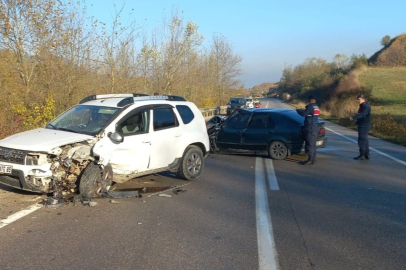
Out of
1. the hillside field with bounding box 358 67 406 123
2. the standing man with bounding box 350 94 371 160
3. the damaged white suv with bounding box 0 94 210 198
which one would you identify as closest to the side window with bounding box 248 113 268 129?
the standing man with bounding box 350 94 371 160

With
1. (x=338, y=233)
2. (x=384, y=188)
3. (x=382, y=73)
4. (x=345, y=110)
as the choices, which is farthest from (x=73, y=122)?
(x=382, y=73)

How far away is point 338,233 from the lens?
5445 millimetres

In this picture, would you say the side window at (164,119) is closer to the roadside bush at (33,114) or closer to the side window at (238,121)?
the side window at (238,121)

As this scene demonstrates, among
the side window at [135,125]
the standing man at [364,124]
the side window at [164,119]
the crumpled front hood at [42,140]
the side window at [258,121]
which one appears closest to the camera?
the crumpled front hood at [42,140]

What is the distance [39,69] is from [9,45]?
1.29 metres

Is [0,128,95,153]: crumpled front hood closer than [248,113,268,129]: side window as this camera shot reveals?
Yes

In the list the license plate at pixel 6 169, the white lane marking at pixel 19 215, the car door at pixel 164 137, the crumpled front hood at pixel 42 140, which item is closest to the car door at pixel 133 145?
the car door at pixel 164 137

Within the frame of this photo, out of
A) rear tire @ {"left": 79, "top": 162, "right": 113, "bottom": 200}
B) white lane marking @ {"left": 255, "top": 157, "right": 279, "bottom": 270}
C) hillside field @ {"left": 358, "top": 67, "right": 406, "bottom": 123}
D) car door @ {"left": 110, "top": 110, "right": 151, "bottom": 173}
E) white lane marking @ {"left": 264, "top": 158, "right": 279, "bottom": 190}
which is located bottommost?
white lane marking @ {"left": 255, "top": 157, "right": 279, "bottom": 270}

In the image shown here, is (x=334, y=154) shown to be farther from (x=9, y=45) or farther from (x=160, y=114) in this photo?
(x=9, y=45)

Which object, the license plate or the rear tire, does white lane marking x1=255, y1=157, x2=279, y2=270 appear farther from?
the license plate

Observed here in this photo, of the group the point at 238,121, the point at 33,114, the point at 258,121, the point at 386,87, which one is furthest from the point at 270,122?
the point at 386,87

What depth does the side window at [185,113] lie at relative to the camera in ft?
29.5

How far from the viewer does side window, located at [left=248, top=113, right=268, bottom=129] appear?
490 inches

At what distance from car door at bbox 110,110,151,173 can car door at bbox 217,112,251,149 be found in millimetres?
5014
